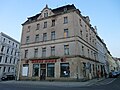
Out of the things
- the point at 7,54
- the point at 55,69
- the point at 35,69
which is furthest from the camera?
the point at 7,54

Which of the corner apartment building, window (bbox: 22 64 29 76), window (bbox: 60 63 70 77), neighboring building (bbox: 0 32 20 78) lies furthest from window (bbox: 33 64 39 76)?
neighboring building (bbox: 0 32 20 78)

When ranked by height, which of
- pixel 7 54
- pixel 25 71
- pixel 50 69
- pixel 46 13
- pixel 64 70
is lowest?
pixel 25 71

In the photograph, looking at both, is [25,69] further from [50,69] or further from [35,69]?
[50,69]

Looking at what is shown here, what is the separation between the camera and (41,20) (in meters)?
31.2

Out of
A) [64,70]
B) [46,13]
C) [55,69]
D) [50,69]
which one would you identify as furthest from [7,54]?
[64,70]

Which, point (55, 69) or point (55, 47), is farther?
point (55, 47)

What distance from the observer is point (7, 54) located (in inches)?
1854

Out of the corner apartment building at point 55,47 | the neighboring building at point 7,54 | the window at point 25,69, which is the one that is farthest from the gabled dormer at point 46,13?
the neighboring building at point 7,54

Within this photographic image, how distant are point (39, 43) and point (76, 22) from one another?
31.6 feet

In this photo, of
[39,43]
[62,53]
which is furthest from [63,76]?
[39,43]

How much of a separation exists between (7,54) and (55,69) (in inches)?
1110

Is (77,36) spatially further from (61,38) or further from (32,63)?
(32,63)

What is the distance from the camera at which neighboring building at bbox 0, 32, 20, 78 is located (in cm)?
4406

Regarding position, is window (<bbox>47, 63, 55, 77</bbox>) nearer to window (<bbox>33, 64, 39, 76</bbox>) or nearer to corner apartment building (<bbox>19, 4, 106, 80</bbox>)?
corner apartment building (<bbox>19, 4, 106, 80</bbox>)
